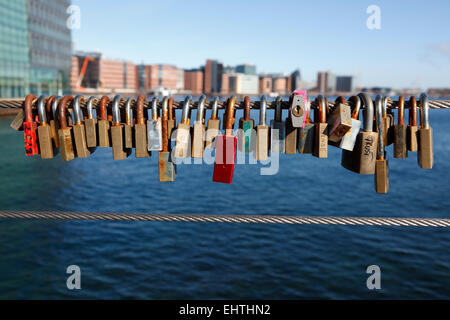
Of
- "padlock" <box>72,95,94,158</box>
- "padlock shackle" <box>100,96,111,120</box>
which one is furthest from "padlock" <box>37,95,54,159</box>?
"padlock shackle" <box>100,96,111,120</box>

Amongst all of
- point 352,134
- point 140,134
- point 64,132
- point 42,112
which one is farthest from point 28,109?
point 352,134

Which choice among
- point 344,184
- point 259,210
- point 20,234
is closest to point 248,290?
point 259,210

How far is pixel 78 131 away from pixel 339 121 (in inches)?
87.9

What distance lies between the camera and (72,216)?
3729 millimetres

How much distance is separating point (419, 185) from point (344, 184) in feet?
26.8

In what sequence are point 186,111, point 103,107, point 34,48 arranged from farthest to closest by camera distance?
point 34,48 → point 103,107 → point 186,111

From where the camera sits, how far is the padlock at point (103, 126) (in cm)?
379

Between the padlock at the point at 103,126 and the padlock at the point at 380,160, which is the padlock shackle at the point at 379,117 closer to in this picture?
the padlock at the point at 380,160

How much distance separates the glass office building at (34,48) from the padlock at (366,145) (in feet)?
289

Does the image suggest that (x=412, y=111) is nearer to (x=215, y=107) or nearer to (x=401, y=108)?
(x=401, y=108)

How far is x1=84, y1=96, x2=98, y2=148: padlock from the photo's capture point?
375cm

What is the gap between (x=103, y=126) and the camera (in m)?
3.79

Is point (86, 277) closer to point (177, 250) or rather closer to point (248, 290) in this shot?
point (177, 250)

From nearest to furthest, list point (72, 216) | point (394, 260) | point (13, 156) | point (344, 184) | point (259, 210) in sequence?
point (72, 216)
point (394, 260)
point (259, 210)
point (344, 184)
point (13, 156)
